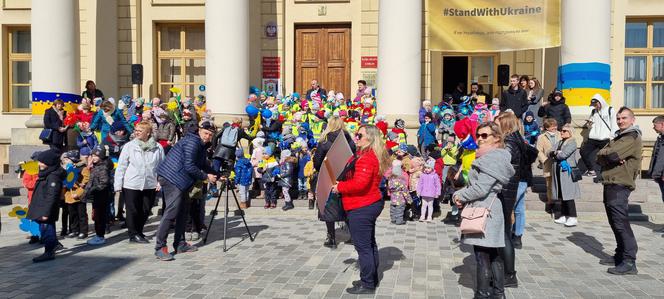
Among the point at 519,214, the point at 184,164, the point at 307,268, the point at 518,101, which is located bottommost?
the point at 307,268

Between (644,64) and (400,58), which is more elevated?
(644,64)

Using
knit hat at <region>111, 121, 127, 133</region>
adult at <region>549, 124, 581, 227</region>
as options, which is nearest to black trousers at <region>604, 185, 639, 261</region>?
adult at <region>549, 124, 581, 227</region>

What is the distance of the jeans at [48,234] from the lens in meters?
7.57

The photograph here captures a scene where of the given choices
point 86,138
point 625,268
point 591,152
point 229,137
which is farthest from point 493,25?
point 86,138

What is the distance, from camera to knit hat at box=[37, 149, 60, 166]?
7.60m

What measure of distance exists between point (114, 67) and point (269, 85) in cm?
514

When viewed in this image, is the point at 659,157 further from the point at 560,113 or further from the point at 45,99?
the point at 45,99

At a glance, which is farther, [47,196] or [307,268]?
[47,196]

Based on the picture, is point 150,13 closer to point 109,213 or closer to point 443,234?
point 109,213

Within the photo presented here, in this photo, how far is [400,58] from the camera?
14008 mm

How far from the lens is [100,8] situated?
18094 mm

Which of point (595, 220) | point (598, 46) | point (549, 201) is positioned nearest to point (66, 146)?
point (549, 201)

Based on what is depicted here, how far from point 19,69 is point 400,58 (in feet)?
42.0

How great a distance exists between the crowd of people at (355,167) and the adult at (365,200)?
15mm
